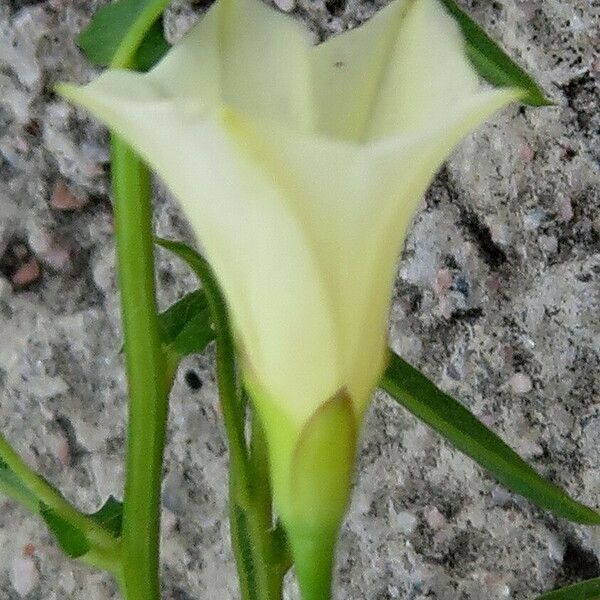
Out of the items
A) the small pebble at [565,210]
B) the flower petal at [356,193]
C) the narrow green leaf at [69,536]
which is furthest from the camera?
the small pebble at [565,210]

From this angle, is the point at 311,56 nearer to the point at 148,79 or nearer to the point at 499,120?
the point at 148,79

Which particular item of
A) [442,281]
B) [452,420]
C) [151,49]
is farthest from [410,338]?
[151,49]

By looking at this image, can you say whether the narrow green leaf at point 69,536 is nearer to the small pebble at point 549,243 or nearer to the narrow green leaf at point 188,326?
the narrow green leaf at point 188,326

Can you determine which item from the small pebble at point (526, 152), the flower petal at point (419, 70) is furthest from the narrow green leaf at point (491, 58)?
the small pebble at point (526, 152)

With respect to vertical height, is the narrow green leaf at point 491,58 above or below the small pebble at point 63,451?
above

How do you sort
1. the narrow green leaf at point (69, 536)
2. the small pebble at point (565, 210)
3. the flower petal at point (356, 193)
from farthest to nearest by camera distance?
the small pebble at point (565, 210)
the narrow green leaf at point (69, 536)
the flower petal at point (356, 193)

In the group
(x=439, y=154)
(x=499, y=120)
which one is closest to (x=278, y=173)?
(x=439, y=154)
